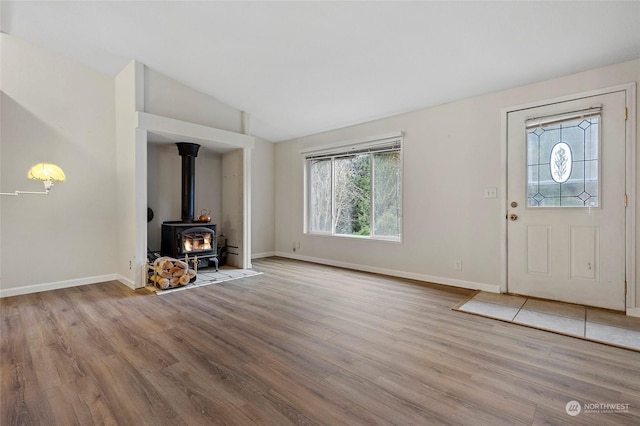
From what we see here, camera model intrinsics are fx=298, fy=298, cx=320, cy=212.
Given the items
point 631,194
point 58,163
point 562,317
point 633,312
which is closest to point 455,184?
point 631,194

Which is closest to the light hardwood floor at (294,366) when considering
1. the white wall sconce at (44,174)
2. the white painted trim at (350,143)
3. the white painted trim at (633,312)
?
the white painted trim at (633,312)

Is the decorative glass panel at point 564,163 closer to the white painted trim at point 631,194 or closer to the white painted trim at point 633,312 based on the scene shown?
the white painted trim at point 631,194

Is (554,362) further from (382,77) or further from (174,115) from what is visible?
(174,115)

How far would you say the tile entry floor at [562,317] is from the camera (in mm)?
2344

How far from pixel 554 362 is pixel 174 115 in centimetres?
481

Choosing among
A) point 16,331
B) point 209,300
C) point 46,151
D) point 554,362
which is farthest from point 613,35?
point 46,151

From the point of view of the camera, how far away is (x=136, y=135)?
12.1ft

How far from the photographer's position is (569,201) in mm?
3100

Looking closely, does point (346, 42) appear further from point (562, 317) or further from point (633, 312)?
point (633, 312)

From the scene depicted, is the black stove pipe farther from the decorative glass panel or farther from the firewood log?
the decorative glass panel

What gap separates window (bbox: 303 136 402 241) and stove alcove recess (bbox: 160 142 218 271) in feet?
6.25

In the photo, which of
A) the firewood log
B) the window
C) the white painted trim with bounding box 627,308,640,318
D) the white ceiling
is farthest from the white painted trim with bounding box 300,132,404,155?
the firewood log

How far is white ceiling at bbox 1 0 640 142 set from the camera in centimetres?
246

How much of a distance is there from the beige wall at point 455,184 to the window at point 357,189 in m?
0.19
